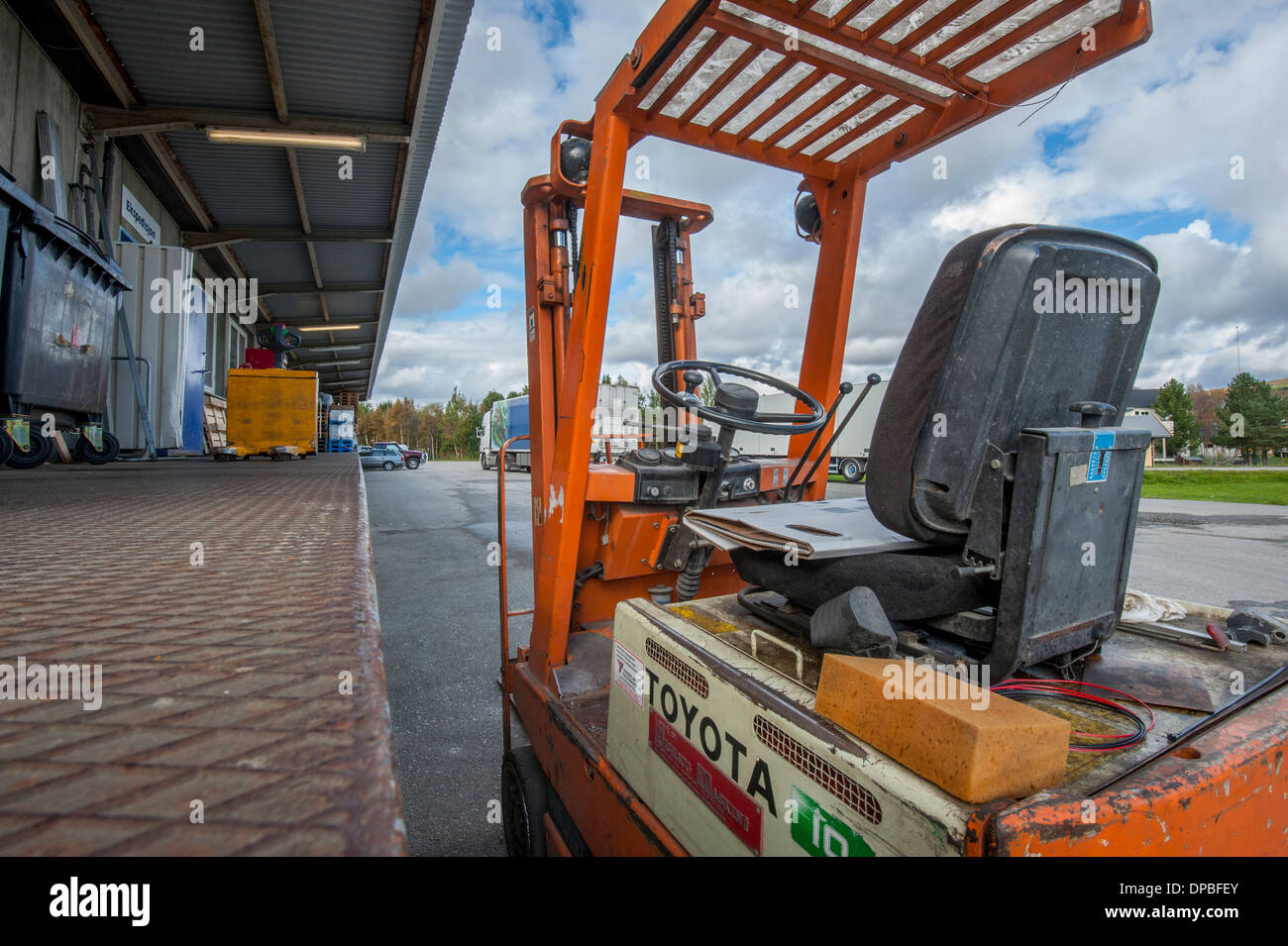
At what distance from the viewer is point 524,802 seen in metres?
2.75

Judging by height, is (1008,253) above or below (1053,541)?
above

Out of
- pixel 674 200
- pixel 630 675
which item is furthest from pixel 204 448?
pixel 630 675

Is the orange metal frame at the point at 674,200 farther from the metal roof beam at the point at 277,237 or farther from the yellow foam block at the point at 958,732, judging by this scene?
the metal roof beam at the point at 277,237

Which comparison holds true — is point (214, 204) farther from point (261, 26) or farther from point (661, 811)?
point (661, 811)

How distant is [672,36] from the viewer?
2.04 meters

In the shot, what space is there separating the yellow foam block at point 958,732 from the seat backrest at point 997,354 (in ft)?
1.56

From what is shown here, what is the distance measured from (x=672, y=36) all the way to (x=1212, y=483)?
1346 inches

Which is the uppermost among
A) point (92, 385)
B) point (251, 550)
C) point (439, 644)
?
point (92, 385)

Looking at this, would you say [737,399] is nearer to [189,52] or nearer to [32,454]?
[32,454]

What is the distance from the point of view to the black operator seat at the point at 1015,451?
1397 mm

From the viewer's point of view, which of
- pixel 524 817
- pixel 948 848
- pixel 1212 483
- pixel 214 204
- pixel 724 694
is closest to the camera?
pixel 948 848

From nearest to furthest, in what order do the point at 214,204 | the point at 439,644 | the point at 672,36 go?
1. the point at 672,36
2. the point at 439,644
3. the point at 214,204

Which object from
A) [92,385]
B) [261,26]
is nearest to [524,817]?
[92,385]

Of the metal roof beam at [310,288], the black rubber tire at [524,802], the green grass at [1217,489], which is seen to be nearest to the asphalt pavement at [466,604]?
the black rubber tire at [524,802]
